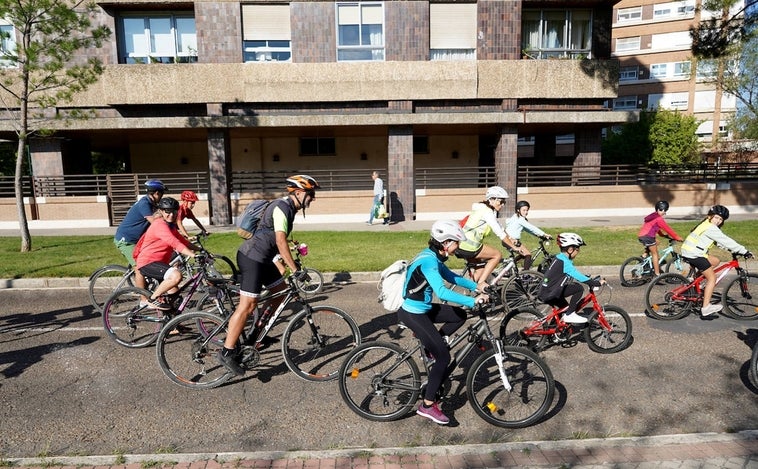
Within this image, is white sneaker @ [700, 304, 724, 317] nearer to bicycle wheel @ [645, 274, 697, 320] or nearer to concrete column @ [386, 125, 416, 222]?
bicycle wheel @ [645, 274, 697, 320]

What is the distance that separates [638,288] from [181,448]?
8141 millimetres

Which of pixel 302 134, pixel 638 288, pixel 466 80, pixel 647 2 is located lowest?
pixel 638 288

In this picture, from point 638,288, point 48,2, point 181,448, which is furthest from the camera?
point 48,2

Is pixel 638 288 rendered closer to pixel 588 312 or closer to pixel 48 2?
pixel 588 312

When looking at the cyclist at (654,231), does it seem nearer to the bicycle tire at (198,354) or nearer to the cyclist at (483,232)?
the cyclist at (483,232)

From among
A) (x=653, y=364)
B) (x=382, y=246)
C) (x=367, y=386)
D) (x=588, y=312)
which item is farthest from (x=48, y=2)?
(x=653, y=364)

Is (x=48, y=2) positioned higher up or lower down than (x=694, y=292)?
higher up

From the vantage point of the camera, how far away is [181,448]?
12.3 ft

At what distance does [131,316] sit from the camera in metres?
6.00

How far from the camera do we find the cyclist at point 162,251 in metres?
5.79

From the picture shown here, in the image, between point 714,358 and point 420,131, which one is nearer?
point 714,358

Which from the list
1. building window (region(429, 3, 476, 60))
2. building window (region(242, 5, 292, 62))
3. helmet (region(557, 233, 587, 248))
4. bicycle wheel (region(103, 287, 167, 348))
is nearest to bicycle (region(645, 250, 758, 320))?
helmet (region(557, 233, 587, 248))

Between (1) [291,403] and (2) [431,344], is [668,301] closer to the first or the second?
(2) [431,344]

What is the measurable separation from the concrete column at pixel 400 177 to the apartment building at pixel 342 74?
0.04 meters
